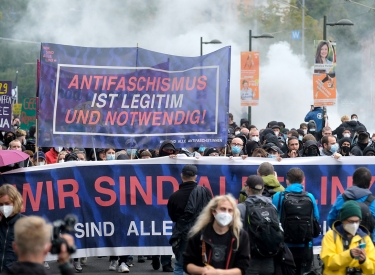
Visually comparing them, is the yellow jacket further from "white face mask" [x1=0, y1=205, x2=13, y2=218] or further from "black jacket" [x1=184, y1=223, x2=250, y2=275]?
"white face mask" [x1=0, y1=205, x2=13, y2=218]

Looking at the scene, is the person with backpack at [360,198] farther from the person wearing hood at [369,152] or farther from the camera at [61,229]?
the person wearing hood at [369,152]

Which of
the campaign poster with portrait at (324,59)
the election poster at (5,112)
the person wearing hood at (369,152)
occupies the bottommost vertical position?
the person wearing hood at (369,152)

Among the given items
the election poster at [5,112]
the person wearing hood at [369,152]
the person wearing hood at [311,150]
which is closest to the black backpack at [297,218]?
the person wearing hood at [311,150]

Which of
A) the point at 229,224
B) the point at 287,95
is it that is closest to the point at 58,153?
the point at 229,224

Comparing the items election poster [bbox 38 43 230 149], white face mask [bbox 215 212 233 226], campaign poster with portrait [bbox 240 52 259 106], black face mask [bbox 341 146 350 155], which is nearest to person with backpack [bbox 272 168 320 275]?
white face mask [bbox 215 212 233 226]

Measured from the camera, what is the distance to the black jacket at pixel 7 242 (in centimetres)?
741

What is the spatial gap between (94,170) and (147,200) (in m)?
0.70

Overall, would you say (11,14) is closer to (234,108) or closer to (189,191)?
(234,108)

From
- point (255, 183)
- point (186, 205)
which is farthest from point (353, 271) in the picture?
point (186, 205)

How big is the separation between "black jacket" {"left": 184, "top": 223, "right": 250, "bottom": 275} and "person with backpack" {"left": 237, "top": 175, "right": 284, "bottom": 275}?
1.29 meters

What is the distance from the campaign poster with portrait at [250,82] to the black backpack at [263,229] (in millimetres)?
20187

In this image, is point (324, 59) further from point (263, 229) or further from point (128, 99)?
point (263, 229)

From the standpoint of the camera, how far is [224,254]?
20.9 feet

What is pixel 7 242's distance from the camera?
7.43 metres
